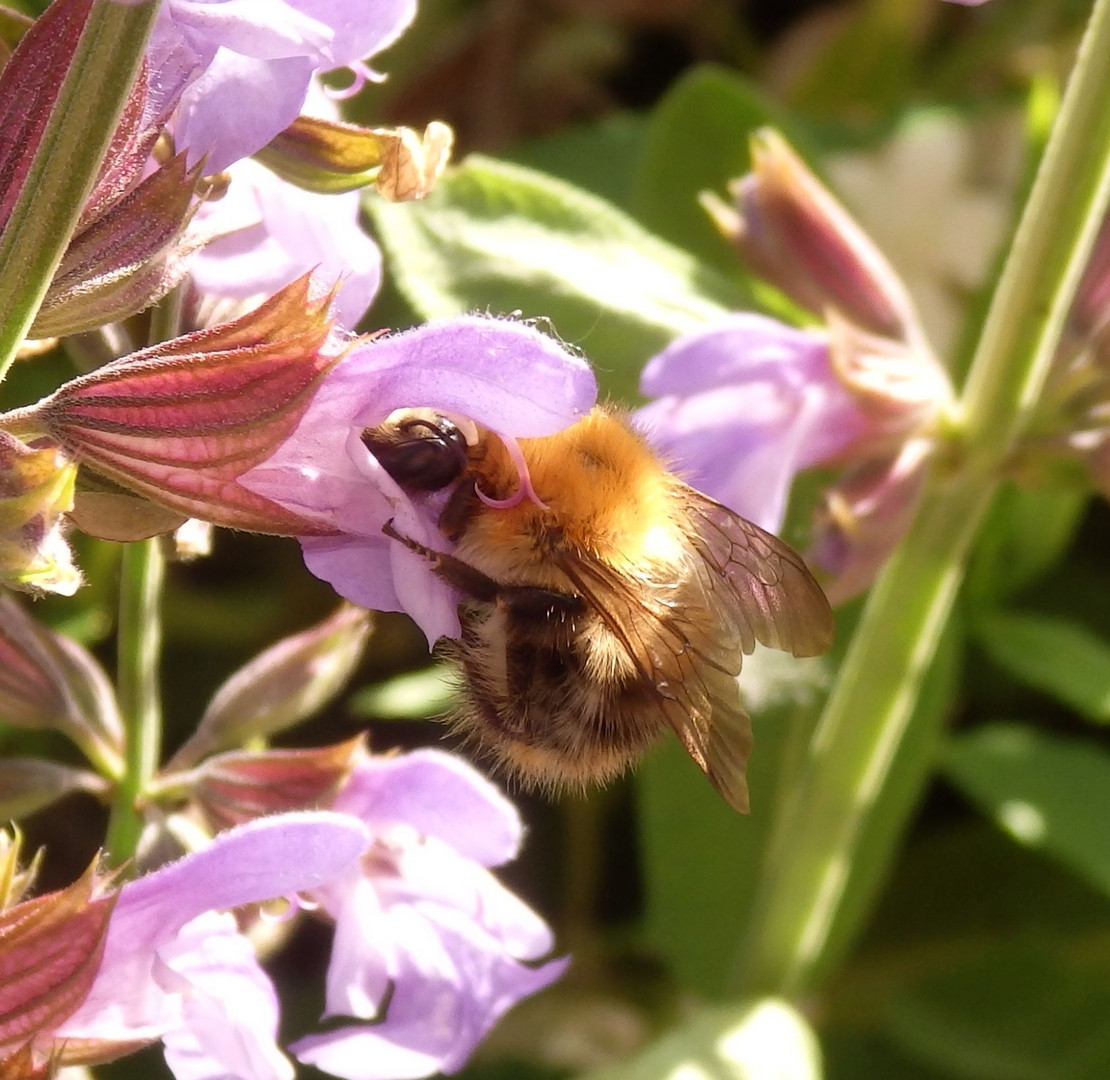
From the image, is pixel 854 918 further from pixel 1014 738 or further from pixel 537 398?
pixel 537 398

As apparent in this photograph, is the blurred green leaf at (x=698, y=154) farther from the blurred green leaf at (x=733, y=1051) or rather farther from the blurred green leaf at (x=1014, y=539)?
the blurred green leaf at (x=733, y=1051)

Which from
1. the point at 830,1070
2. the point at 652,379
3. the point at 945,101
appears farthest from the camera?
the point at 945,101

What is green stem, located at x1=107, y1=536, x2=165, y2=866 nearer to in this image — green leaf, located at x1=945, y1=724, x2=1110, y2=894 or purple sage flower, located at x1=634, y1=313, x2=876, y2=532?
purple sage flower, located at x1=634, y1=313, x2=876, y2=532

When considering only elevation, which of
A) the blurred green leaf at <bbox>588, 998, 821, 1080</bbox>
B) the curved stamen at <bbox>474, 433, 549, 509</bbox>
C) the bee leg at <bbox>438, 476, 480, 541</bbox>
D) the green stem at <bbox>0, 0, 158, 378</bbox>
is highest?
the green stem at <bbox>0, 0, 158, 378</bbox>

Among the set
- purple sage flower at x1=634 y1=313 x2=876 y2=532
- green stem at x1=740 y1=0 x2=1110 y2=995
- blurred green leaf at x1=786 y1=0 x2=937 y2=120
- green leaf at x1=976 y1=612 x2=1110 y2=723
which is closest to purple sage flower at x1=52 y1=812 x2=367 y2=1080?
purple sage flower at x1=634 y1=313 x2=876 y2=532

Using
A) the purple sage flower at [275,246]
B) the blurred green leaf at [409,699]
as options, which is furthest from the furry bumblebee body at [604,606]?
the blurred green leaf at [409,699]

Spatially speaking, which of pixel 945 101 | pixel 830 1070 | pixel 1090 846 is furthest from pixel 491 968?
pixel 945 101
